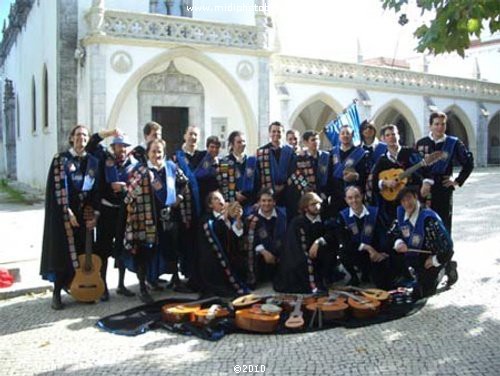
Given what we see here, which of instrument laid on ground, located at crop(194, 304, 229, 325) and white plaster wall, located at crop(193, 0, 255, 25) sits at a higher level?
white plaster wall, located at crop(193, 0, 255, 25)

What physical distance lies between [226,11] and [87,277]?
1422cm

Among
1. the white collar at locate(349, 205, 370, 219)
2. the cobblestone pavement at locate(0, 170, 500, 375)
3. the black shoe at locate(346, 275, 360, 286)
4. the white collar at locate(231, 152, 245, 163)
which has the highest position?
the white collar at locate(231, 152, 245, 163)

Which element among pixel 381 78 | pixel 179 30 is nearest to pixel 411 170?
pixel 179 30

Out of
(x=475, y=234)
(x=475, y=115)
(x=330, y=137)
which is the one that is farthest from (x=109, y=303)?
(x=475, y=115)

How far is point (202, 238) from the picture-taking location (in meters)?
6.33

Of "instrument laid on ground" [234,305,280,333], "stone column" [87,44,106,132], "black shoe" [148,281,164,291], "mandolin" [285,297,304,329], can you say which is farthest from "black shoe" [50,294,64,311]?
"stone column" [87,44,106,132]

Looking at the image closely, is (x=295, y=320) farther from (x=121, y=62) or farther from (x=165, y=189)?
(x=121, y=62)

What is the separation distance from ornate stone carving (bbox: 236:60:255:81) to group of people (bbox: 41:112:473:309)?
10.9m

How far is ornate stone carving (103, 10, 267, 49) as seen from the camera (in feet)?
51.6

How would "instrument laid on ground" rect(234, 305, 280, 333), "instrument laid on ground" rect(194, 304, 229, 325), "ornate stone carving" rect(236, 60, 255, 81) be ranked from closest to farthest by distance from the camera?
1. "instrument laid on ground" rect(234, 305, 280, 333)
2. "instrument laid on ground" rect(194, 304, 229, 325)
3. "ornate stone carving" rect(236, 60, 255, 81)

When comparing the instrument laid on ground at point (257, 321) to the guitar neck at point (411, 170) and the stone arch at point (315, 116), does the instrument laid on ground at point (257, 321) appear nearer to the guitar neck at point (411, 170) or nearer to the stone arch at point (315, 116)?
the guitar neck at point (411, 170)

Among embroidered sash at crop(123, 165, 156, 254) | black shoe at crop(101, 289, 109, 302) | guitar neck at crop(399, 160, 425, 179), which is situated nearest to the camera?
embroidered sash at crop(123, 165, 156, 254)

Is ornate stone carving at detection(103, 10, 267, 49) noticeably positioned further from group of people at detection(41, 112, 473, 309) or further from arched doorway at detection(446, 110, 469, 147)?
arched doorway at detection(446, 110, 469, 147)

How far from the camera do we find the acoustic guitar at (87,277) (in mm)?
5895
